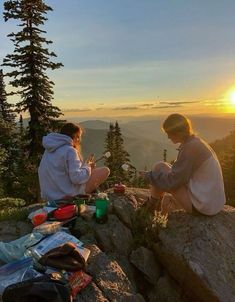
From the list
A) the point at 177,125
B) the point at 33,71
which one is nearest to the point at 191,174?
the point at 177,125

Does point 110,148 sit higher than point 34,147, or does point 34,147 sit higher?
point 34,147

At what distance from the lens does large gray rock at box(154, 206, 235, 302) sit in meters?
6.36

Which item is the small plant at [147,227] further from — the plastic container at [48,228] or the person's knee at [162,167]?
the plastic container at [48,228]

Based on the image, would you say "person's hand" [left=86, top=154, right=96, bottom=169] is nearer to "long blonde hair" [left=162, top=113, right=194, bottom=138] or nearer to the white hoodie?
the white hoodie

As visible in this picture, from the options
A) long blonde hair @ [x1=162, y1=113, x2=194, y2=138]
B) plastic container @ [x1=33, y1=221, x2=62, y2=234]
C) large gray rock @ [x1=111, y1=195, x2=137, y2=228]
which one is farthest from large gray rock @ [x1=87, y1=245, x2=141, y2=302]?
long blonde hair @ [x1=162, y1=113, x2=194, y2=138]

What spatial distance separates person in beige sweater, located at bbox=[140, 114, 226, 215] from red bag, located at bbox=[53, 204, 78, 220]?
5.13ft

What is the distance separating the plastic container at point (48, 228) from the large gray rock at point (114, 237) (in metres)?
0.76

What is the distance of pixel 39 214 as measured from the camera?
23.6 ft

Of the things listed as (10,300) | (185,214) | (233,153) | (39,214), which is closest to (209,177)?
(185,214)

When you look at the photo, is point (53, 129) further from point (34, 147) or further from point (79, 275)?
point (79, 275)

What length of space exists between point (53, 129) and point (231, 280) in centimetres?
1954

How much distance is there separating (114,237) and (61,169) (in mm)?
1876

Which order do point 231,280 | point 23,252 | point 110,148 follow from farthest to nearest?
1. point 110,148
2. point 231,280
3. point 23,252

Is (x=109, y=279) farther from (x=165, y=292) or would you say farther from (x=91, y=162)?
(x=91, y=162)
